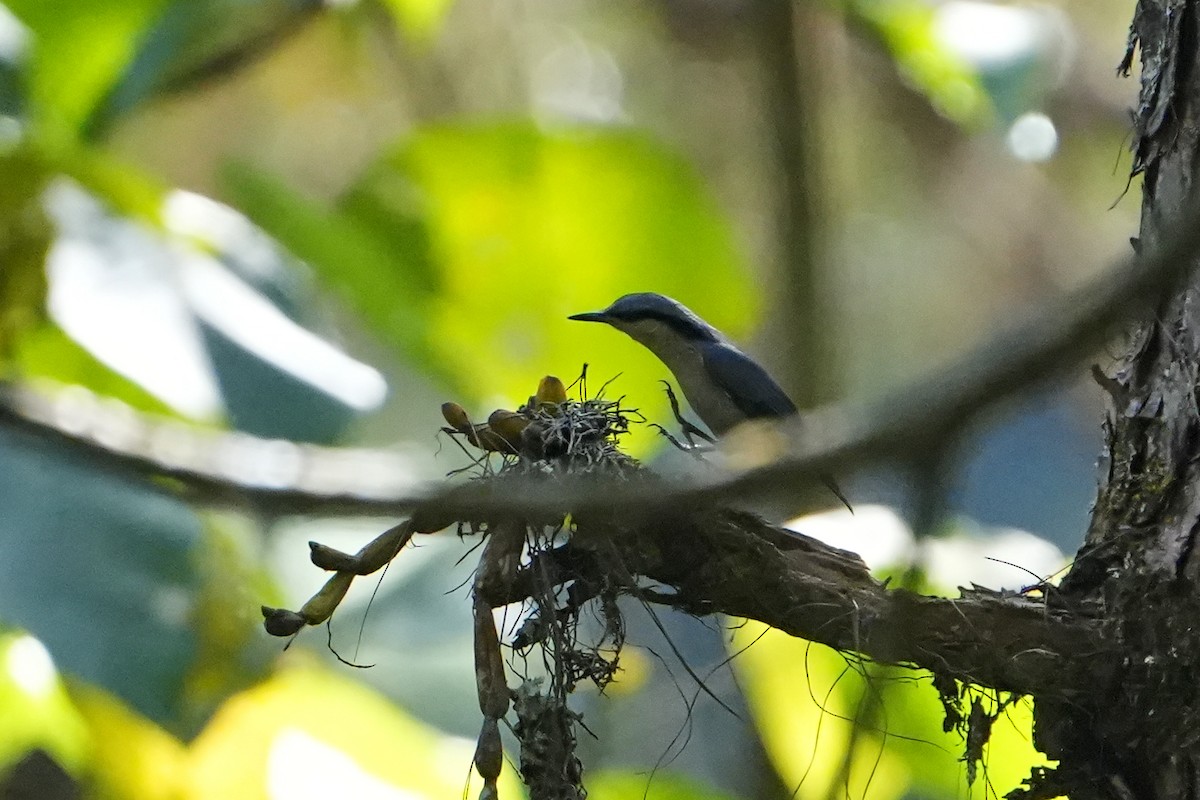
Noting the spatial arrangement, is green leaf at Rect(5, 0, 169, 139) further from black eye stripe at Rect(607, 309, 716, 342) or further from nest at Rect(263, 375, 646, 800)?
nest at Rect(263, 375, 646, 800)

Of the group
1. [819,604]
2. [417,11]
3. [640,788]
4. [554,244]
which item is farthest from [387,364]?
[819,604]

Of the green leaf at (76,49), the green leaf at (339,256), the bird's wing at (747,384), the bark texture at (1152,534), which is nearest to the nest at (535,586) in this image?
the bark texture at (1152,534)

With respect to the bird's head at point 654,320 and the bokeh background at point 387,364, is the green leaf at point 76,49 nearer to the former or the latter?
the bokeh background at point 387,364

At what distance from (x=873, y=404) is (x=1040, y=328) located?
0.10 m

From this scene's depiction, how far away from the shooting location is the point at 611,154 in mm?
2598

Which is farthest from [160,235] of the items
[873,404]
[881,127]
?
[881,127]

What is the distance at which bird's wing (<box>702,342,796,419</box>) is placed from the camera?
2.04 metres

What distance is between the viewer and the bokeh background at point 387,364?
1788mm

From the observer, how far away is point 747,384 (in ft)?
6.75

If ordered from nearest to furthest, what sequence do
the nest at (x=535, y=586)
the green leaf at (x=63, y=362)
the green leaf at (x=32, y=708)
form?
the nest at (x=535, y=586) < the green leaf at (x=32, y=708) < the green leaf at (x=63, y=362)

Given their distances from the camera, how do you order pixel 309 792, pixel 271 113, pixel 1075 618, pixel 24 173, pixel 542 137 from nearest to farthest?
pixel 1075 618 → pixel 309 792 → pixel 24 173 → pixel 542 137 → pixel 271 113

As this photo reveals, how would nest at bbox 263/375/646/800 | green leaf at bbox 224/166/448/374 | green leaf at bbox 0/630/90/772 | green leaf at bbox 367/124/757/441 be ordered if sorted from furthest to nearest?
1. green leaf at bbox 367/124/757/441
2. green leaf at bbox 224/166/448/374
3. green leaf at bbox 0/630/90/772
4. nest at bbox 263/375/646/800

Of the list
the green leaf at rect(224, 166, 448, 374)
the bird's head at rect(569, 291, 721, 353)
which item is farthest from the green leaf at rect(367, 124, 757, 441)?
the bird's head at rect(569, 291, 721, 353)

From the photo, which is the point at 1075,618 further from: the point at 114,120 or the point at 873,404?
the point at 114,120
